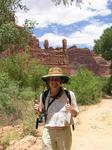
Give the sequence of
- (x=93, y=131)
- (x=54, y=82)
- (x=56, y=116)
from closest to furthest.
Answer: (x=56, y=116)
(x=54, y=82)
(x=93, y=131)

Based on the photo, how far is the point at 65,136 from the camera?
614cm

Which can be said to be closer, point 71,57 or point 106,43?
point 106,43

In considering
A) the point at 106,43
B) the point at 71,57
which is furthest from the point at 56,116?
the point at 71,57

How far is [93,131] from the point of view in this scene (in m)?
14.0

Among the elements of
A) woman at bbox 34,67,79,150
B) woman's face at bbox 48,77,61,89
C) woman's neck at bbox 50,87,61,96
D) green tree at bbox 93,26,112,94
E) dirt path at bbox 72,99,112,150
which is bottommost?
dirt path at bbox 72,99,112,150

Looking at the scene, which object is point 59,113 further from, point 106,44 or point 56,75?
point 106,44

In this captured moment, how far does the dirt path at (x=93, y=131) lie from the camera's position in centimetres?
1132

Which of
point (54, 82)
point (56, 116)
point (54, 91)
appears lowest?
point (56, 116)

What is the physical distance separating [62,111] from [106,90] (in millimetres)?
33049

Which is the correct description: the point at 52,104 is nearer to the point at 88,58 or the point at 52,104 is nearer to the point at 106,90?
the point at 106,90

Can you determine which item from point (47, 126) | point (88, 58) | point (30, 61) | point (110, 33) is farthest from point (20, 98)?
point (88, 58)

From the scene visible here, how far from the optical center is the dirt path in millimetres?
11322

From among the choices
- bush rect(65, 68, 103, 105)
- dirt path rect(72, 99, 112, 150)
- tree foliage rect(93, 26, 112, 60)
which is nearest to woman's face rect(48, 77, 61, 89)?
dirt path rect(72, 99, 112, 150)

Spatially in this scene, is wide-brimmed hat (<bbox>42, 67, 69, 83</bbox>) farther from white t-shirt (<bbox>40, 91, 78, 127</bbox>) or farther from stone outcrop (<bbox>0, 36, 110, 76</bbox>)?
stone outcrop (<bbox>0, 36, 110, 76</bbox>)
